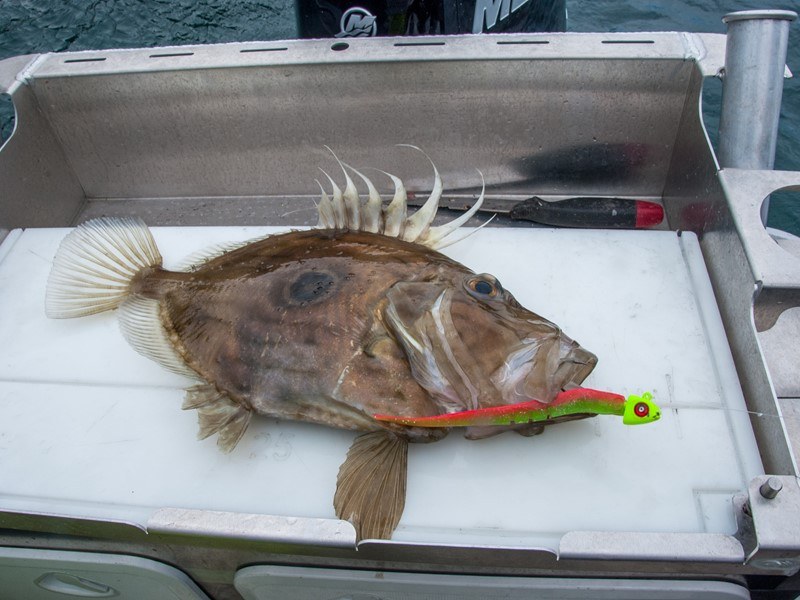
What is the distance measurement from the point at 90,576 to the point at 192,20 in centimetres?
697

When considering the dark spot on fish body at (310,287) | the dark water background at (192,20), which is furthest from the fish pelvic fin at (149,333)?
the dark water background at (192,20)

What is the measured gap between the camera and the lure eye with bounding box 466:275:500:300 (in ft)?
6.26

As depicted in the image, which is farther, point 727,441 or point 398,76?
point 398,76

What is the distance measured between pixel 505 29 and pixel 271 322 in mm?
2646

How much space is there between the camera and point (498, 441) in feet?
6.21

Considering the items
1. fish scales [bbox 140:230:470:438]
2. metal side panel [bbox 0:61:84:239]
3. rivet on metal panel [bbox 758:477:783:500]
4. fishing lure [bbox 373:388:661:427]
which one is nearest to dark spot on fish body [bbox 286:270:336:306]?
fish scales [bbox 140:230:470:438]

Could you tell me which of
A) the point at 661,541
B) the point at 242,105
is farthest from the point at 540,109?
the point at 661,541

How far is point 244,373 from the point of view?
1.99m

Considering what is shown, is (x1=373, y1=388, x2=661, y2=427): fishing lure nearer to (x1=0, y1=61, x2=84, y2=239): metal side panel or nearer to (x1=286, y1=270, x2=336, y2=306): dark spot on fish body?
(x1=286, y1=270, x2=336, y2=306): dark spot on fish body

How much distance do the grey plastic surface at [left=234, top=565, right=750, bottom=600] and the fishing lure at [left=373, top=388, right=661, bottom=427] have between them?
0.43 m

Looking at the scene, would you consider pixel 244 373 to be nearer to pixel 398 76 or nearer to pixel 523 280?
pixel 523 280

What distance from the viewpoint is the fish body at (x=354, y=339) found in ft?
5.85

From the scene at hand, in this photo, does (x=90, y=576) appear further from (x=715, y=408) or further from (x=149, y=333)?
(x=715, y=408)

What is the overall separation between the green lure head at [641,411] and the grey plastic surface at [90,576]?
1403 millimetres
